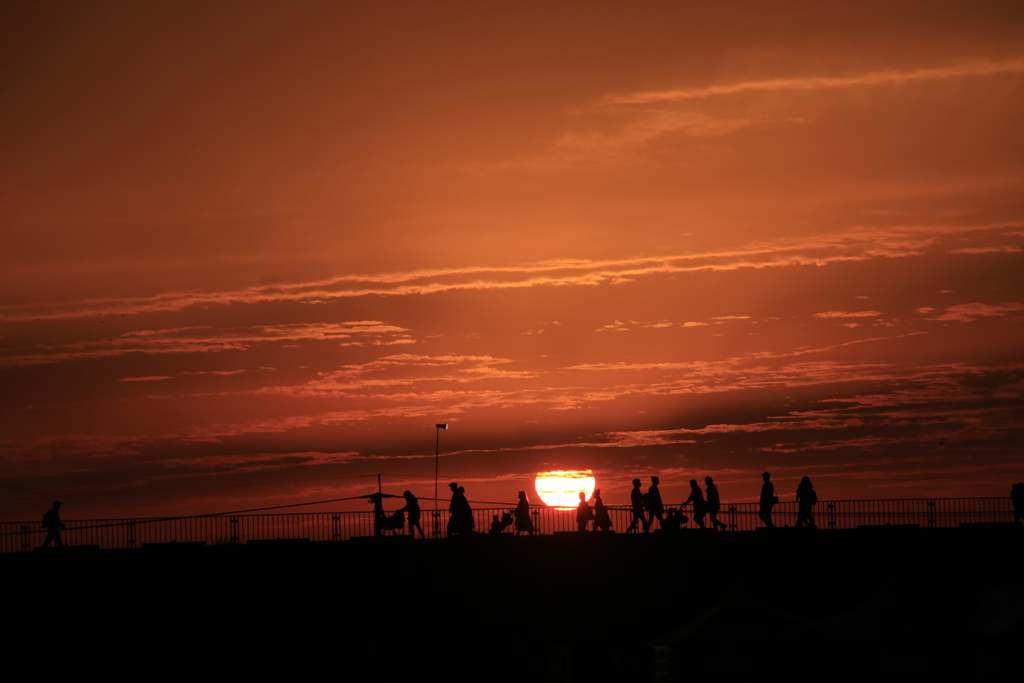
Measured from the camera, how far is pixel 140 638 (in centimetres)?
2572

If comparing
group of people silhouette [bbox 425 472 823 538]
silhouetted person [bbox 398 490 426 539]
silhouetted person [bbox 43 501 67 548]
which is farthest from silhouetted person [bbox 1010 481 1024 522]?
silhouetted person [bbox 43 501 67 548]

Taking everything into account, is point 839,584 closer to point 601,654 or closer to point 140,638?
point 601,654

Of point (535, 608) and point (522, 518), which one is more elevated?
point (522, 518)

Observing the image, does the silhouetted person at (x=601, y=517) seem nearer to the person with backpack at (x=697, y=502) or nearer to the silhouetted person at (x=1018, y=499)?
the person with backpack at (x=697, y=502)

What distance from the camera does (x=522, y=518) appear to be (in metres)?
32.5

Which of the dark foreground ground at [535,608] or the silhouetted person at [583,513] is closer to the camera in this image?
the dark foreground ground at [535,608]

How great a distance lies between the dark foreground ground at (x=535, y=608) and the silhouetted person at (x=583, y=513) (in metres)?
1.97

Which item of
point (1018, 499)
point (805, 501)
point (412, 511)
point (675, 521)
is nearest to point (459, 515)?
point (412, 511)

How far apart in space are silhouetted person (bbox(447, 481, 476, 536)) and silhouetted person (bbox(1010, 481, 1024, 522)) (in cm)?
1664

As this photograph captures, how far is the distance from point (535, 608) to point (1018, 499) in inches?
599

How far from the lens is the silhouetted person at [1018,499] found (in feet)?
106

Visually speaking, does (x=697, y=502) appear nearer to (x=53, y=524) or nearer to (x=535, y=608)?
(x=535, y=608)

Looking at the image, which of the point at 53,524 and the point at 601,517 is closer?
the point at 53,524

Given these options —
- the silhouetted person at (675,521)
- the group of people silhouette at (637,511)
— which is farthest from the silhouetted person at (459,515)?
the silhouetted person at (675,521)
